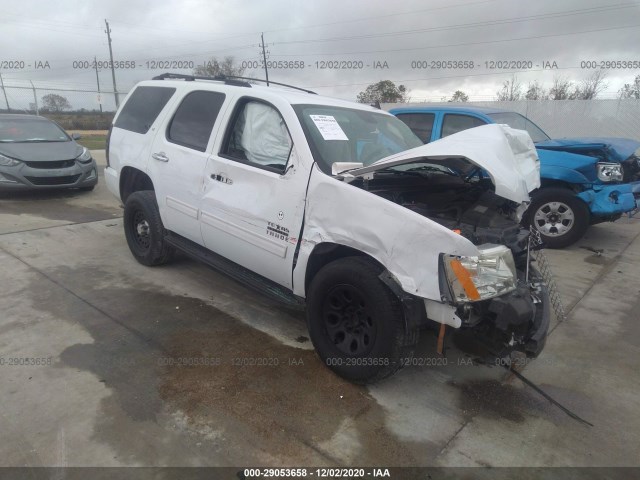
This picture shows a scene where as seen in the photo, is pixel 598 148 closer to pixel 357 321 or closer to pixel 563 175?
pixel 563 175

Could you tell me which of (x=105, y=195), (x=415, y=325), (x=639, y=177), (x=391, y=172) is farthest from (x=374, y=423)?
(x=105, y=195)

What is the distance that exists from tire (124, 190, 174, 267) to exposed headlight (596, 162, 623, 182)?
18.0ft

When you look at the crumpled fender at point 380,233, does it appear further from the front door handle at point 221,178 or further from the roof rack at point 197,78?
the roof rack at point 197,78

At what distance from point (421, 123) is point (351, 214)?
4674 millimetres

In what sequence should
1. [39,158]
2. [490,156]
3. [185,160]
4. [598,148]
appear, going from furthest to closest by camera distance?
[39,158] → [598,148] → [185,160] → [490,156]

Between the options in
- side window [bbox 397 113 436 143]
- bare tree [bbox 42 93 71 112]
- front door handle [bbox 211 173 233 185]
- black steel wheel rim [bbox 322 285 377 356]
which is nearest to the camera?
black steel wheel rim [bbox 322 285 377 356]

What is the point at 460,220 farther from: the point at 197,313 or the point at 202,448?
the point at 197,313

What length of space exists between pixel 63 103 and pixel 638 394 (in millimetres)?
25895

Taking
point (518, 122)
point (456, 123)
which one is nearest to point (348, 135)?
point (456, 123)

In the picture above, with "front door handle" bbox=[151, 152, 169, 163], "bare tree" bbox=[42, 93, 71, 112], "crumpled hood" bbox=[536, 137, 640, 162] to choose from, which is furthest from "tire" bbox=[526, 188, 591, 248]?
"bare tree" bbox=[42, 93, 71, 112]

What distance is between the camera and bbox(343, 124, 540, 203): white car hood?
268cm

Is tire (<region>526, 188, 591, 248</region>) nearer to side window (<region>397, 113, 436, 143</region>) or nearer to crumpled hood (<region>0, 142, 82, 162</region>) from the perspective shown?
side window (<region>397, 113, 436, 143</region>)

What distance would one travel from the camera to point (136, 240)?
504 centimetres

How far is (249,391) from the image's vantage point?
9.61 ft
